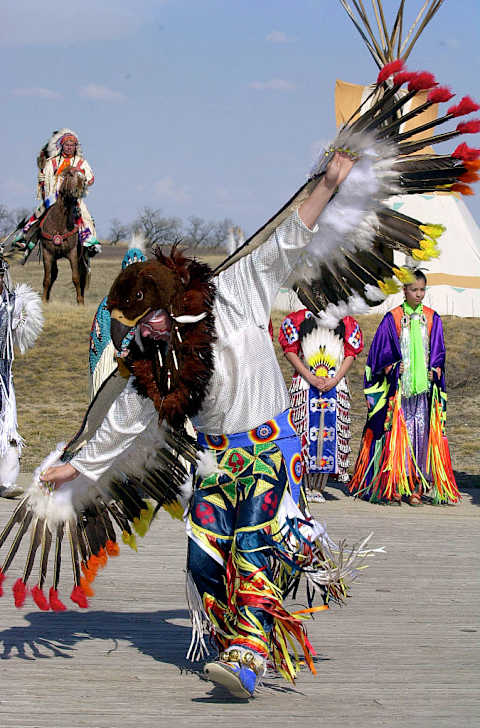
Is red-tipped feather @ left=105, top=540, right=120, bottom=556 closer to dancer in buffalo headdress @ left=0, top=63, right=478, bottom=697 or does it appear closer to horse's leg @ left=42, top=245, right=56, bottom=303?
dancer in buffalo headdress @ left=0, top=63, right=478, bottom=697

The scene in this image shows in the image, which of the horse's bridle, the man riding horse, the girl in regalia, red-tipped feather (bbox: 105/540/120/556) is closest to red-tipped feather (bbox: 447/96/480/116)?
red-tipped feather (bbox: 105/540/120/556)

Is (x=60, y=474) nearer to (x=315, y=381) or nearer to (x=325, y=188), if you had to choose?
(x=325, y=188)

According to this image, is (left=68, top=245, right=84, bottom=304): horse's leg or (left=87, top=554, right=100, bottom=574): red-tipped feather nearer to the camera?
(left=87, top=554, right=100, bottom=574): red-tipped feather

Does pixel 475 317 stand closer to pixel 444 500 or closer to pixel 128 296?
pixel 444 500

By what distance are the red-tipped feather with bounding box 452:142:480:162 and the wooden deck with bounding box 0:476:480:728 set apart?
5.93 ft

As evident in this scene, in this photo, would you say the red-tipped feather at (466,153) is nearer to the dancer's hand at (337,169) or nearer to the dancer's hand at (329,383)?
the dancer's hand at (337,169)

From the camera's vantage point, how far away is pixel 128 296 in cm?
355

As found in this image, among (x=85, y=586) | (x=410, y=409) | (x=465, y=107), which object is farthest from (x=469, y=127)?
(x=410, y=409)

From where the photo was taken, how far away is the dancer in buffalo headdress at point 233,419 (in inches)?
141

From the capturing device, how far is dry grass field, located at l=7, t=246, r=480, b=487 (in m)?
11.0

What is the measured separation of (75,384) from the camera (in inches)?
541

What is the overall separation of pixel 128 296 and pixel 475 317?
13994 millimetres

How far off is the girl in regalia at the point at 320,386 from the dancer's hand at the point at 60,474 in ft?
13.0

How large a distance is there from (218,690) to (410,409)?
4465mm
